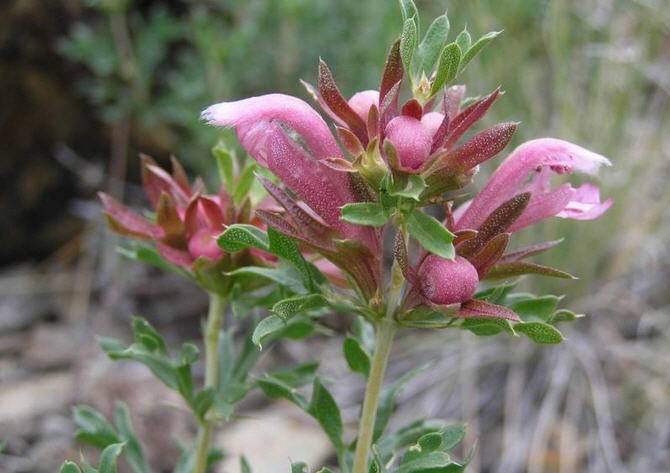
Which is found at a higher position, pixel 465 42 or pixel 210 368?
pixel 465 42

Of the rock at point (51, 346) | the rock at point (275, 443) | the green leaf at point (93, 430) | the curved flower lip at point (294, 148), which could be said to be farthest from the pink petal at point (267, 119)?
the rock at point (51, 346)

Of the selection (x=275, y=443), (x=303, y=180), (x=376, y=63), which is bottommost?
(x=275, y=443)

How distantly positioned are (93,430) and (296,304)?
18.2 inches

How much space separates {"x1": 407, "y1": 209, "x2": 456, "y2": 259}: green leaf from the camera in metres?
0.84

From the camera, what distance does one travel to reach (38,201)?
3564 mm

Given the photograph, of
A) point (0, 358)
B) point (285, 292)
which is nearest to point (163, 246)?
point (285, 292)

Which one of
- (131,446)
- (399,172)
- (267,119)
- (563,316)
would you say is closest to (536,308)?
(563,316)

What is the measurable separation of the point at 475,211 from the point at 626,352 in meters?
2.25

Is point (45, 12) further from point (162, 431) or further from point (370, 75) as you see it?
point (162, 431)

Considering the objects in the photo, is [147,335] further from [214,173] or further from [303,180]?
[214,173]

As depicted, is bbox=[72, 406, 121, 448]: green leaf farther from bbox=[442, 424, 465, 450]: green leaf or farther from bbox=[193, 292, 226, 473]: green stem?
bbox=[442, 424, 465, 450]: green leaf

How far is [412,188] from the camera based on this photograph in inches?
33.3

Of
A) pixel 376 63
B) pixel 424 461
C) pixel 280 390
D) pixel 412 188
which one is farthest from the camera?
pixel 376 63

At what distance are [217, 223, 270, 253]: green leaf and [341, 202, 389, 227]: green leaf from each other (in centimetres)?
13
